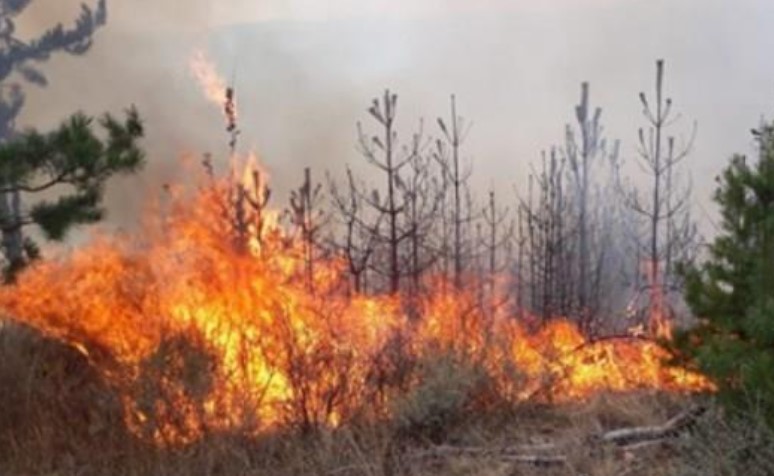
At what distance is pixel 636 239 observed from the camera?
1007 inches

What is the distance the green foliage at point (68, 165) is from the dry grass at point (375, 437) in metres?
2.37

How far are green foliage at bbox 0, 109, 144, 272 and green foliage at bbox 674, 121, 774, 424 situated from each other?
392 cm

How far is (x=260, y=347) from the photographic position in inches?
405

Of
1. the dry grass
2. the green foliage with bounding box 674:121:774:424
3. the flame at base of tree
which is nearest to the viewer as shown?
the green foliage with bounding box 674:121:774:424

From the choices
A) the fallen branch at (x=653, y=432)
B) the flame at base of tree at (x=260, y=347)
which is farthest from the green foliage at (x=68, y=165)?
the fallen branch at (x=653, y=432)

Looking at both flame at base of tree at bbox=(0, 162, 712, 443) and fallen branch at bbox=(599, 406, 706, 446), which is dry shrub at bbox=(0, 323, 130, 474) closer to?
flame at base of tree at bbox=(0, 162, 712, 443)

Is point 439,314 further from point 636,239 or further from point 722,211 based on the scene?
point 636,239

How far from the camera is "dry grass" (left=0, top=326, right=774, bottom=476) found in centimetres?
752

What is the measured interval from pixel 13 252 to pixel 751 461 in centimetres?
533

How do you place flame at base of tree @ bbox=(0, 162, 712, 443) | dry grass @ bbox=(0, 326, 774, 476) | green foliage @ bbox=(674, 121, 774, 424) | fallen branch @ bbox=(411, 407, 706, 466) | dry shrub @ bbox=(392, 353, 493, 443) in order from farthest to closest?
1. flame at base of tree @ bbox=(0, 162, 712, 443)
2. dry shrub @ bbox=(392, 353, 493, 443)
3. fallen branch @ bbox=(411, 407, 706, 466)
4. dry grass @ bbox=(0, 326, 774, 476)
5. green foliage @ bbox=(674, 121, 774, 424)

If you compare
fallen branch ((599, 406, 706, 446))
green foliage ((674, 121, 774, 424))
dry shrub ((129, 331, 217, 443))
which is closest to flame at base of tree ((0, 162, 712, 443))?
dry shrub ((129, 331, 217, 443))

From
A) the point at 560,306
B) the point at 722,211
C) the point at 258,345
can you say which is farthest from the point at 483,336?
the point at 560,306

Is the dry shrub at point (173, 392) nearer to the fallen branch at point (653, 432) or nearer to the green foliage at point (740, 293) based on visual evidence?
the fallen branch at point (653, 432)

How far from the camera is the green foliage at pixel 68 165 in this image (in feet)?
25.4
